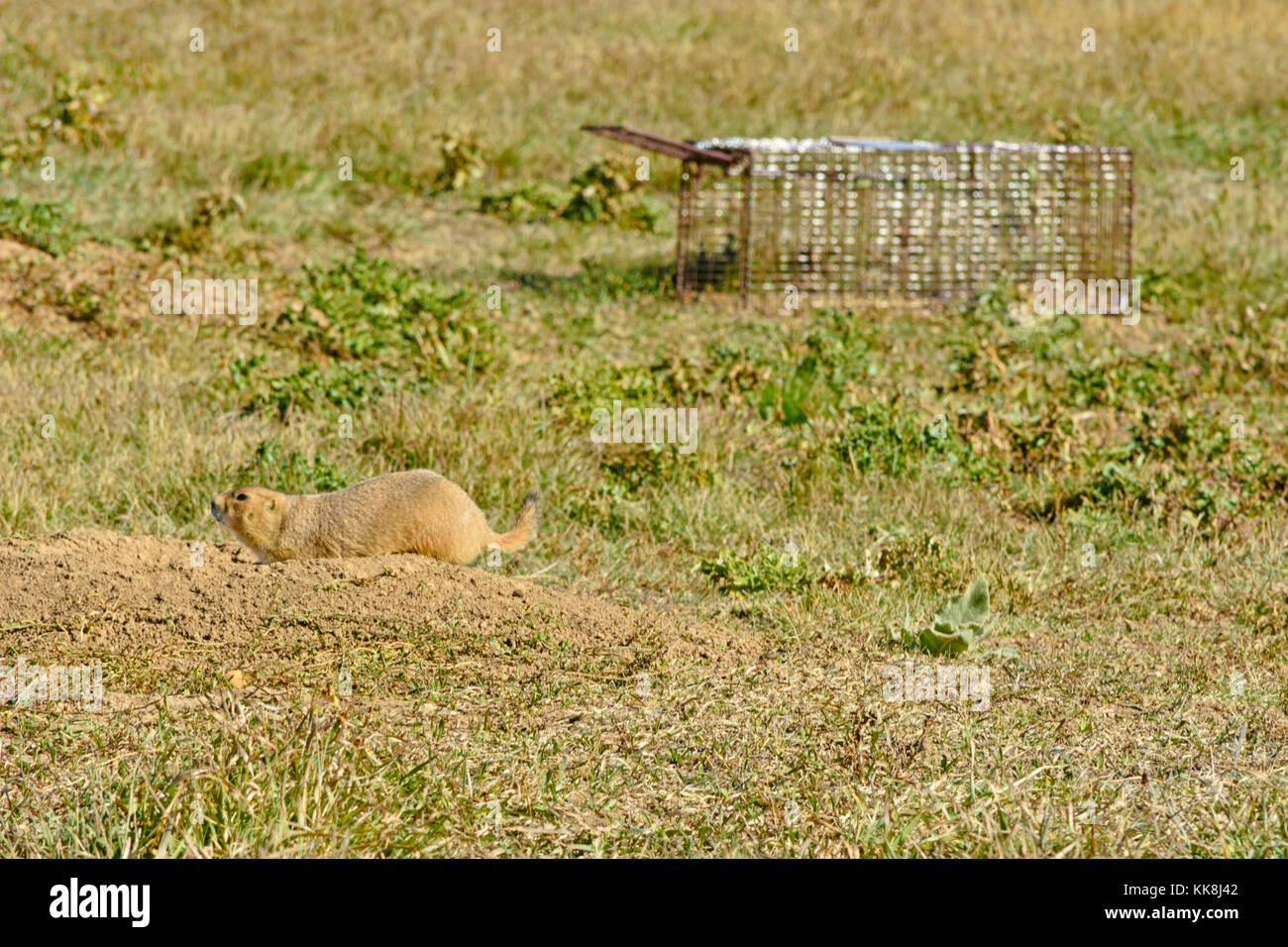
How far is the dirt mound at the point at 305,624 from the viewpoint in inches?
187

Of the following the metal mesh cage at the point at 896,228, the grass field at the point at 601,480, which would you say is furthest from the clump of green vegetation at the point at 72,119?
the metal mesh cage at the point at 896,228

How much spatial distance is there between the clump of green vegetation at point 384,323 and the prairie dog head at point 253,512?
10.5 feet

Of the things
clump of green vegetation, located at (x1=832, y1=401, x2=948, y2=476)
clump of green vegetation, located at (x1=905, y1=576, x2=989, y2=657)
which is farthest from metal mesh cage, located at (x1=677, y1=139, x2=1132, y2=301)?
clump of green vegetation, located at (x1=905, y1=576, x2=989, y2=657)

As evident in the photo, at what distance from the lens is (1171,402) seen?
9555 millimetres

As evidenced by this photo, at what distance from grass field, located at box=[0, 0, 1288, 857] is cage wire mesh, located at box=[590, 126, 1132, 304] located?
0.52 meters

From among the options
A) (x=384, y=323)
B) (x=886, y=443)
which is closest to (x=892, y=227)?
(x=384, y=323)

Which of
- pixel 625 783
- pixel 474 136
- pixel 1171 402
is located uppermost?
pixel 474 136

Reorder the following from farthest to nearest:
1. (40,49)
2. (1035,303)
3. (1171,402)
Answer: (40,49) < (1035,303) < (1171,402)

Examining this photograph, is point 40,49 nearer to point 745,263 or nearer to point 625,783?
point 745,263

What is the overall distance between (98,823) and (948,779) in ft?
7.24

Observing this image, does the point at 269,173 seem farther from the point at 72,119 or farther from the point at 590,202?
the point at 590,202

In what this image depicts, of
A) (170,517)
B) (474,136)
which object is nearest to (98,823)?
(170,517)

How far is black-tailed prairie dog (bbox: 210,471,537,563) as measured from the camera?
18.9ft

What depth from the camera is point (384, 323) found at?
9727 mm
